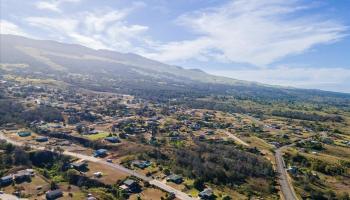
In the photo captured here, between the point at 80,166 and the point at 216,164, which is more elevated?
the point at 216,164

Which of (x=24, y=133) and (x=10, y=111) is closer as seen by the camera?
(x=24, y=133)

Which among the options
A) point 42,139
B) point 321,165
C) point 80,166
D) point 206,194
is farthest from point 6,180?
point 321,165

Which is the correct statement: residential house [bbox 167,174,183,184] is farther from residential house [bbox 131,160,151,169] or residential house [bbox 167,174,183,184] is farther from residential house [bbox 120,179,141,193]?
residential house [bbox 131,160,151,169]

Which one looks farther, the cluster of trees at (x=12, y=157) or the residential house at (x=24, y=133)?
the residential house at (x=24, y=133)

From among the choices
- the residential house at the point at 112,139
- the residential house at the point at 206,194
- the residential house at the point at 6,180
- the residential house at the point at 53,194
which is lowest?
the residential house at the point at 6,180

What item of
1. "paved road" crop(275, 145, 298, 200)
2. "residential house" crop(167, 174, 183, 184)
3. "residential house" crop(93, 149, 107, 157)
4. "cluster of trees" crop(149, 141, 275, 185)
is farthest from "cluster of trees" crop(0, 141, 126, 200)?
"paved road" crop(275, 145, 298, 200)

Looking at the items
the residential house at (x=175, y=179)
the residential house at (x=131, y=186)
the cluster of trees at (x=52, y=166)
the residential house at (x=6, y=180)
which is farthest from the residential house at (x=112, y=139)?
the residential house at (x=6, y=180)

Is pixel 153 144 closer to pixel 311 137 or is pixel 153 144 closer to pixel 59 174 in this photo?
pixel 59 174

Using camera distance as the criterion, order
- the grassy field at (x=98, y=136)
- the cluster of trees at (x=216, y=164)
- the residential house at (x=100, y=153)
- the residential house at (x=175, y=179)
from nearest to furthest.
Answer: the residential house at (x=175, y=179), the cluster of trees at (x=216, y=164), the residential house at (x=100, y=153), the grassy field at (x=98, y=136)

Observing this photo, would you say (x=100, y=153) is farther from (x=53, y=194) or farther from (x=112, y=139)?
(x=53, y=194)

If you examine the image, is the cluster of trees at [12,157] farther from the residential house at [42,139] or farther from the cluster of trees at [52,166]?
the residential house at [42,139]

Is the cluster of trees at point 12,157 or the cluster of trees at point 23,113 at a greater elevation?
the cluster of trees at point 23,113

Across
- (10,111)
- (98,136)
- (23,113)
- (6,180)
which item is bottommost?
(6,180)
